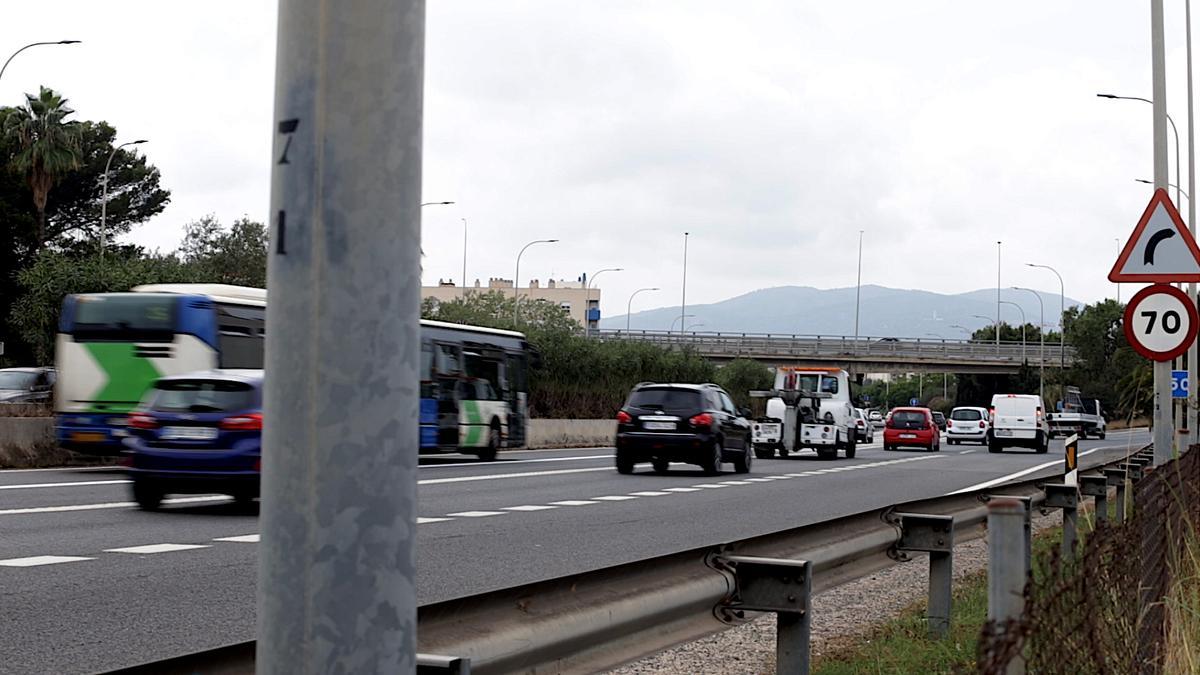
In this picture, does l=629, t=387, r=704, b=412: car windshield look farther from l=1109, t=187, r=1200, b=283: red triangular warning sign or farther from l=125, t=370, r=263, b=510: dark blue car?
l=1109, t=187, r=1200, b=283: red triangular warning sign

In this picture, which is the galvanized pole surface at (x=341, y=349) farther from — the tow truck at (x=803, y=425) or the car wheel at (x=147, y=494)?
the tow truck at (x=803, y=425)

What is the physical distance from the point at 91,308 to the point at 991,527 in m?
25.8

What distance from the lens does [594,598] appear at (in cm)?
470

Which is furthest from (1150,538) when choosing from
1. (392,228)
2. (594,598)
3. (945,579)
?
(392,228)

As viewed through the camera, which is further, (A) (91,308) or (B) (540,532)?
(A) (91,308)

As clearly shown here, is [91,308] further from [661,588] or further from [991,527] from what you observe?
[991,527]

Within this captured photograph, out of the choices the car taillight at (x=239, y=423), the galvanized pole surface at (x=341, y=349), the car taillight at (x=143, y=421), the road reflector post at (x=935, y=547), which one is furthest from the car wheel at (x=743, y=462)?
the galvanized pole surface at (x=341, y=349)

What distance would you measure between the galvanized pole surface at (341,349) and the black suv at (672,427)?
26381 millimetres

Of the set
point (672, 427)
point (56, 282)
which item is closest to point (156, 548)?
point (672, 427)

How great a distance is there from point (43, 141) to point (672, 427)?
1606 inches

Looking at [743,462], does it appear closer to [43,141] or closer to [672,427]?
[672,427]

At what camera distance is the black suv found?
29.2 metres

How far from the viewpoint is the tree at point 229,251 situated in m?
80.2

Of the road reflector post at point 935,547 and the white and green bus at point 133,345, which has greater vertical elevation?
the white and green bus at point 133,345
